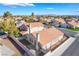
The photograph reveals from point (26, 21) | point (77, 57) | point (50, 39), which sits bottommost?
point (77, 57)

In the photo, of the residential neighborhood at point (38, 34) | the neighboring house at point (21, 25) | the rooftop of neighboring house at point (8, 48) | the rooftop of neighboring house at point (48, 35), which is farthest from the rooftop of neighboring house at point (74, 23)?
the rooftop of neighboring house at point (8, 48)

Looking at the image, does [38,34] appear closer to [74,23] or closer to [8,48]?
[8,48]

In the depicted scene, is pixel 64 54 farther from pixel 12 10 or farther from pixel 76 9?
pixel 12 10

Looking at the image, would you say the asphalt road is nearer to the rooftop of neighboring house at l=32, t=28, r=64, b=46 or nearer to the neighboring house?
the rooftop of neighboring house at l=32, t=28, r=64, b=46

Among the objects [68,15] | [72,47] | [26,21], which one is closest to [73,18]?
[68,15]

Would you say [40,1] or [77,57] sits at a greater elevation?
[40,1]

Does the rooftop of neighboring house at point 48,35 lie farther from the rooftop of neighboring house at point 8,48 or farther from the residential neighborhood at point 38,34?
the rooftop of neighboring house at point 8,48

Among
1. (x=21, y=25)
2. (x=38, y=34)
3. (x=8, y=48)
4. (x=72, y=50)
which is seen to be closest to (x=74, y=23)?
(x=72, y=50)
